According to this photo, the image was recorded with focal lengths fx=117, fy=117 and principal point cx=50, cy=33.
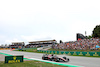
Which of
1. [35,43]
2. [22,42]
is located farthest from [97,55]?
[22,42]

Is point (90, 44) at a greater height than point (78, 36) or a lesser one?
lesser

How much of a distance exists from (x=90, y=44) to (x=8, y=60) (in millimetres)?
27291

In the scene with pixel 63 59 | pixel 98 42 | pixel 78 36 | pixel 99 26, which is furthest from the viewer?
pixel 99 26

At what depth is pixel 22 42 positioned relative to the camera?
105125 mm

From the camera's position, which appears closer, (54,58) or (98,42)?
(54,58)

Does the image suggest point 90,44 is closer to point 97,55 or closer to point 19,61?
point 97,55

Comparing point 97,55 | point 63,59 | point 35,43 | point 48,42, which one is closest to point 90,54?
point 97,55

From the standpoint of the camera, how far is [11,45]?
108m

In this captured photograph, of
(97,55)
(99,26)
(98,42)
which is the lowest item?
(97,55)

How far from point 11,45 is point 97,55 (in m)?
97.1

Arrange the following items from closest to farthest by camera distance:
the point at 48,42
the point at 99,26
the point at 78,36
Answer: the point at 78,36
the point at 99,26
the point at 48,42

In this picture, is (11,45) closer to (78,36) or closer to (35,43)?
(35,43)

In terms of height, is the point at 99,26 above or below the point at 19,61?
above

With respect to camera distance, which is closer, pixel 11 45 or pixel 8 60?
pixel 8 60
